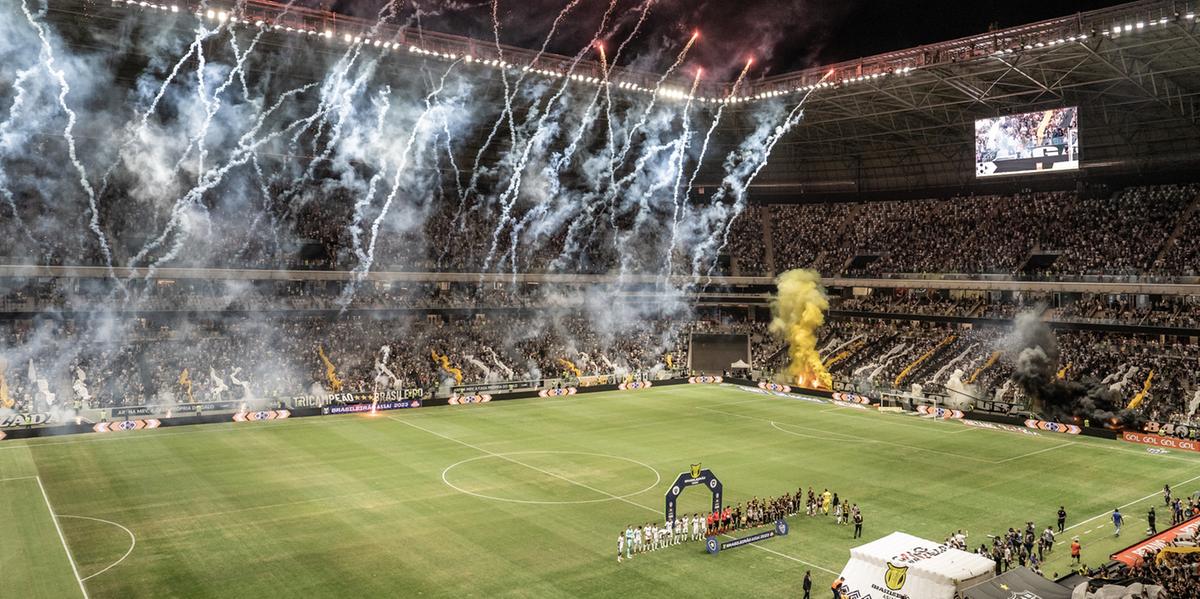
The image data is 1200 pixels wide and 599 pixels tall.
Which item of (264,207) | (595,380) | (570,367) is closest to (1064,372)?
(595,380)

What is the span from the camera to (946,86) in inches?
2271

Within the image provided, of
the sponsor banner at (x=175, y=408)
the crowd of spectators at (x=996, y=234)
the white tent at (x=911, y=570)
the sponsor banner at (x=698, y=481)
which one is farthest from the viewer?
the crowd of spectators at (x=996, y=234)

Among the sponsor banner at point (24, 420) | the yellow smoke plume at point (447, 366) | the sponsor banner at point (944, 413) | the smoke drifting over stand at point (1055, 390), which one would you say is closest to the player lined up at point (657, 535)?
the sponsor banner at point (944, 413)

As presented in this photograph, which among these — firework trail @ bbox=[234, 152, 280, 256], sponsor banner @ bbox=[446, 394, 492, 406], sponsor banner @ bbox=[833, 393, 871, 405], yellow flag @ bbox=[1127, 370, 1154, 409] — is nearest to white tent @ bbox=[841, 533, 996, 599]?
yellow flag @ bbox=[1127, 370, 1154, 409]

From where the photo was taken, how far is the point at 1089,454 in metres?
43.8

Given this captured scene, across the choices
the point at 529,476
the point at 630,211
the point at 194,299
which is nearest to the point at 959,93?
the point at 630,211

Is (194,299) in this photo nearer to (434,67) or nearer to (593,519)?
(434,67)

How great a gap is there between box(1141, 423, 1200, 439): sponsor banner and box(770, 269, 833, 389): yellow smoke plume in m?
21.5

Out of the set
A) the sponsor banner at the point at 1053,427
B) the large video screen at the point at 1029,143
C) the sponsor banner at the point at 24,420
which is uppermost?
the large video screen at the point at 1029,143

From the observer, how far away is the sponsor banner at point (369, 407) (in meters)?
51.8

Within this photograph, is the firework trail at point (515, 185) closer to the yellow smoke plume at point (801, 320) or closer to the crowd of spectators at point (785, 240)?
the crowd of spectators at point (785, 240)

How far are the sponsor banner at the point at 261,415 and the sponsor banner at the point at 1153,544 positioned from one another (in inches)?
1603

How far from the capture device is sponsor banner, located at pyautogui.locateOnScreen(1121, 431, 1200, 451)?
4406 cm

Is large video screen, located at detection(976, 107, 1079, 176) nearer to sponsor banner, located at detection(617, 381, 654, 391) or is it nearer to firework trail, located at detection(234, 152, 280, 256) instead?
sponsor banner, located at detection(617, 381, 654, 391)
